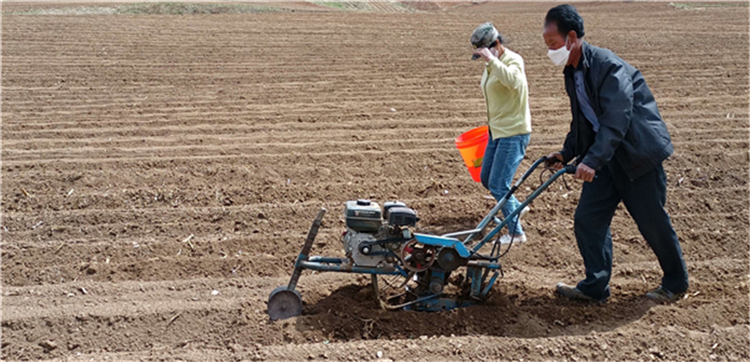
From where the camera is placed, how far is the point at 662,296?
4.56 meters

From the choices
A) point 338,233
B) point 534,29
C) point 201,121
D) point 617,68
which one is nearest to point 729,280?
point 617,68

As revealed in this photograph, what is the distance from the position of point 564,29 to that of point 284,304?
97.4 inches

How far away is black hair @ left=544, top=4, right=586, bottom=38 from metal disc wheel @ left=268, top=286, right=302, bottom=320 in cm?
236

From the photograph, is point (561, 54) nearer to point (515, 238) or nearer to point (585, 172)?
point (585, 172)

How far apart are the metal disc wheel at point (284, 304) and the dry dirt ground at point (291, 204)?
0.10 metres

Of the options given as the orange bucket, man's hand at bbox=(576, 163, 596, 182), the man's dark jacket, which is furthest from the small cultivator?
the orange bucket

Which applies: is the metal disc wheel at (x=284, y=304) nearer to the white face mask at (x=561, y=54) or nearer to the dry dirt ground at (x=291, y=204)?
the dry dirt ground at (x=291, y=204)

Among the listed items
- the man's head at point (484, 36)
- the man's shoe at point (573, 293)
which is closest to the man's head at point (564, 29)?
the man's head at point (484, 36)

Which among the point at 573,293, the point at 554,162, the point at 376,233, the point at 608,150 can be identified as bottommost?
the point at 573,293

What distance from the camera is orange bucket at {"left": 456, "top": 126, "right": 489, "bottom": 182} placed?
6.14 meters

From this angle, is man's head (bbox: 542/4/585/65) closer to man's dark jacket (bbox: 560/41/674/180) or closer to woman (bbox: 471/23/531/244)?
man's dark jacket (bbox: 560/41/674/180)

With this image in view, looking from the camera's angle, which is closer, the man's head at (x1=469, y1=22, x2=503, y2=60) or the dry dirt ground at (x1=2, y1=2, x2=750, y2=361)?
the dry dirt ground at (x1=2, y1=2, x2=750, y2=361)

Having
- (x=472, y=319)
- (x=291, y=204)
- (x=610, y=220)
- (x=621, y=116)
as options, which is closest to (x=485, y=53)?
(x=621, y=116)

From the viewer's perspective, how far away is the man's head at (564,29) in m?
4.02
